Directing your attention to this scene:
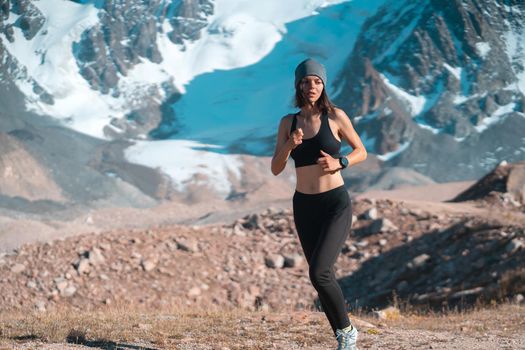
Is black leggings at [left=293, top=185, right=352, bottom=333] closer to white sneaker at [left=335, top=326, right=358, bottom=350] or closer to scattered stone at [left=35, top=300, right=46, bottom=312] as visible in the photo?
white sneaker at [left=335, top=326, right=358, bottom=350]

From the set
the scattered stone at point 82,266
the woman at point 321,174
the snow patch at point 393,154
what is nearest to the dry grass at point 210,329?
the woman at point 321,174

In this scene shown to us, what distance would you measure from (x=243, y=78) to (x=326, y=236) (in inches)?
5683

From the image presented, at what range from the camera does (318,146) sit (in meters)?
5.48

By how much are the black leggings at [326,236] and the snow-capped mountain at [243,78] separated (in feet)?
255

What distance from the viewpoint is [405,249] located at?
59.3 feet

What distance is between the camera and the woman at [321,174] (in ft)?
17.7

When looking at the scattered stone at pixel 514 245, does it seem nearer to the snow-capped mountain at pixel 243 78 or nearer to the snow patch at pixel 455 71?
the snow-capped mountain at pixel 243 78

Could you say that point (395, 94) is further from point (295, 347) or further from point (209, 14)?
point (295, 347)

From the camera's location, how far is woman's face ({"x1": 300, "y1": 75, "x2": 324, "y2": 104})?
18.2ft

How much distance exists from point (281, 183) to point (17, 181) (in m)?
27.9

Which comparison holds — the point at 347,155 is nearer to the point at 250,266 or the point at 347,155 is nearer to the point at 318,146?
the point at 318,146

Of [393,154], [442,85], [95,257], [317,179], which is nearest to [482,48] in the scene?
[442,85]

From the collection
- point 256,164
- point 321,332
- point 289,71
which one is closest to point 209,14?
point 289,71

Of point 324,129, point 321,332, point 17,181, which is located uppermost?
point 324,129
